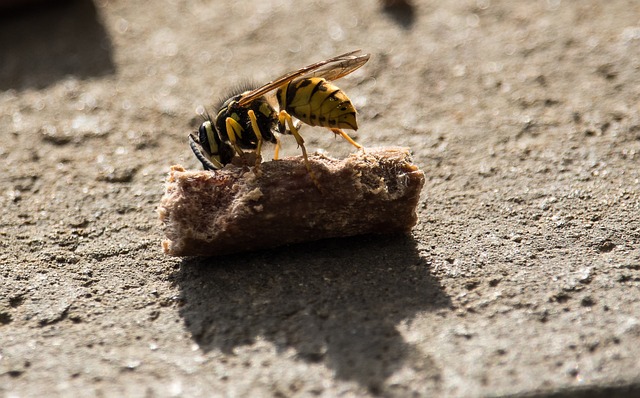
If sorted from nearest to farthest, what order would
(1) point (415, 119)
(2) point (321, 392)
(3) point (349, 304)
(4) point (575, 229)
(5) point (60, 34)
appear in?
(2) point (321, 392) → (3) point (349, 304) → (4) point (575, 229) → (1) point (415, 119) → (5) point (60, 34)

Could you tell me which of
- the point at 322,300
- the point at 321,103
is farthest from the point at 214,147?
the point at 322,300

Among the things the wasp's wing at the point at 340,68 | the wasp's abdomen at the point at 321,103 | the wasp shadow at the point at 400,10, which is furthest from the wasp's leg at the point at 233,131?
the wasp shadow at the point at 400,10

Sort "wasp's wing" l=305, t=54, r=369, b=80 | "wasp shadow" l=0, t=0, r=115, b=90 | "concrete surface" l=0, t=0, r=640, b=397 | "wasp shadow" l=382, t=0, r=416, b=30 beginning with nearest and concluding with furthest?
"concrete surface" l=0, t=0, r=640, b=397, "wasp's wing" l=305, t=54, r=369, b=80, "wasp shadow" l=0, t=0, r=115, b=90, "wasp shadow" l=382, t=0, r=416, b=30

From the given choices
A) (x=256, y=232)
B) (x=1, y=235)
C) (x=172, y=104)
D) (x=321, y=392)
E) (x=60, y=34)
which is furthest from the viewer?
(x=60, y=34)

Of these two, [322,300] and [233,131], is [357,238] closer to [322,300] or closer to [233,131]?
[322,300]

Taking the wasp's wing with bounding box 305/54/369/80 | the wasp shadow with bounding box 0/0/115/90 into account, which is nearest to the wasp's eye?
the wasp's wing with bounding box 305/54/369/80

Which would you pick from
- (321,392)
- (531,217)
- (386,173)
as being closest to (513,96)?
(531,217)

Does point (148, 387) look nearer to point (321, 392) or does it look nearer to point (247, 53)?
point (321, 392)

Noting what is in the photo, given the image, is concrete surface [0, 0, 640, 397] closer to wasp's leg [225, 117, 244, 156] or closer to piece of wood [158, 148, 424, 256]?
piece of wood [158, 148, 424, 256]
